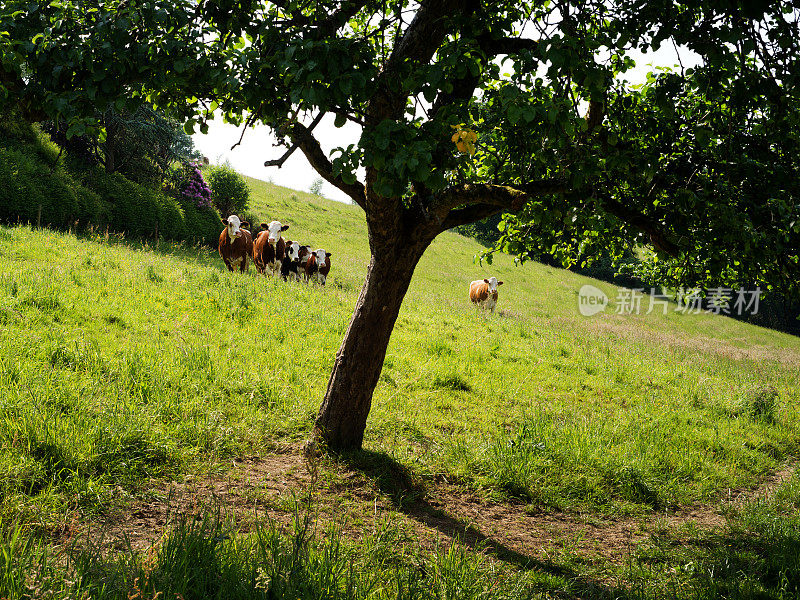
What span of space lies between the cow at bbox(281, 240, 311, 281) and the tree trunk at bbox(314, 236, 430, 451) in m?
13.2

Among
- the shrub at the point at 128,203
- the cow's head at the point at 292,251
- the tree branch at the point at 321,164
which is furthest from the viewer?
the shrub at the point at 128,203

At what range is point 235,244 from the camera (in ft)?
57.0

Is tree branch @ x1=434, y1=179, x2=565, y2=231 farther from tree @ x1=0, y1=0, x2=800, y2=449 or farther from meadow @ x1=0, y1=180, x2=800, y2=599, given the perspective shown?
meadow @ x1=0, y1=180, x2=800, y2=599

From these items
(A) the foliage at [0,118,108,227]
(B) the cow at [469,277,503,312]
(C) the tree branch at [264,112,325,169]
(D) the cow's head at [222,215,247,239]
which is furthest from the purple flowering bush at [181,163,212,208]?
(C) the tree branch at [264,112,325,169]

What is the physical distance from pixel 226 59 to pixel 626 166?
382cm

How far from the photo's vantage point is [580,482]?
639cm

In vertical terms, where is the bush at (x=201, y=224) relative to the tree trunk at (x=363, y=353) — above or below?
above

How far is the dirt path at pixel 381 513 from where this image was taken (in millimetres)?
4297

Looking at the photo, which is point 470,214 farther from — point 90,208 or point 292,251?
point 90,208

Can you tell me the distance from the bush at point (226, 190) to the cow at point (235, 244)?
35.7 ft

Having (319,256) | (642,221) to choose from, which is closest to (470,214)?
(642,221)

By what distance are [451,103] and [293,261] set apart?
15.2 m

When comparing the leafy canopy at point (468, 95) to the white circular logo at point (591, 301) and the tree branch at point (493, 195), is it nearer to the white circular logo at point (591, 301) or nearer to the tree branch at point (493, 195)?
the tree branch at point (493, 195)

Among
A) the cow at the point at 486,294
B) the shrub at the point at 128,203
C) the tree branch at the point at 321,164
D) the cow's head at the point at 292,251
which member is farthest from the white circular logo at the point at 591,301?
the tree branch at the point at 321,164
